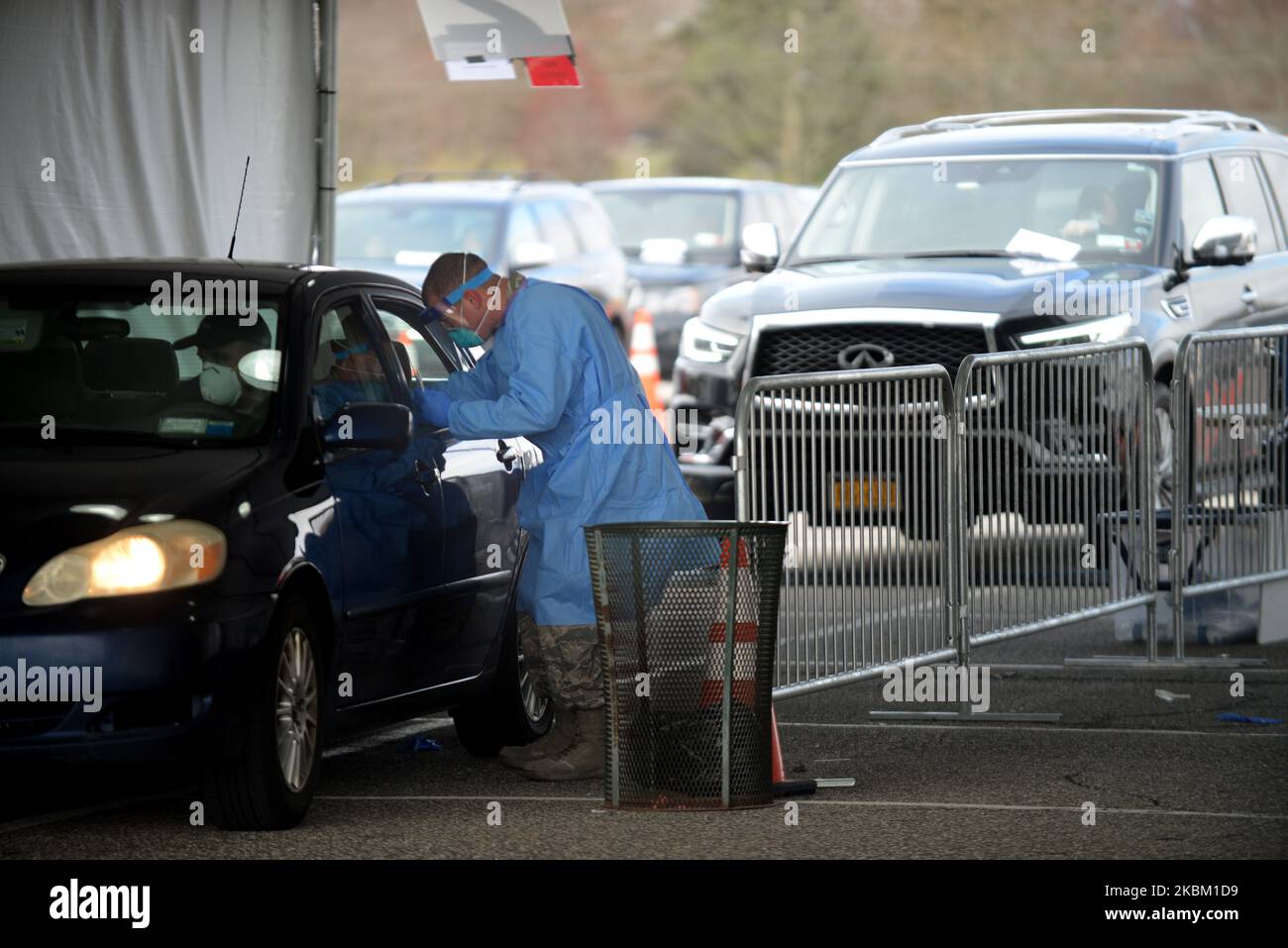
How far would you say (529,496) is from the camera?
8.10 m

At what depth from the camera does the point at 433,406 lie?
810cm

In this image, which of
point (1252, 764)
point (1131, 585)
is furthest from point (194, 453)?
point (1131, 585)

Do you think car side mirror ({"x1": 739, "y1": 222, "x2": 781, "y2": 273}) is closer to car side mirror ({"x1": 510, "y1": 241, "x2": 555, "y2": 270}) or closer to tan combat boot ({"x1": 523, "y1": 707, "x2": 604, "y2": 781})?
tan combat boot ({"x1": 523, "y1": 707, "x2": 604, "y2": 781})

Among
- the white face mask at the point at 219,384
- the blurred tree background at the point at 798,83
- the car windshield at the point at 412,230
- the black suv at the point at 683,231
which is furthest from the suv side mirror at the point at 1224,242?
the blurred tree background at the point at 798,83

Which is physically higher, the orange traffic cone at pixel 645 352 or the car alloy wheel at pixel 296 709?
the car alloy wheel at pixel 296 709

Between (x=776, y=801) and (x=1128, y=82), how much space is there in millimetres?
49164

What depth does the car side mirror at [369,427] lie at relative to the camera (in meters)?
7.45

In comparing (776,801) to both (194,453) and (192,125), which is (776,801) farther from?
(192,125)

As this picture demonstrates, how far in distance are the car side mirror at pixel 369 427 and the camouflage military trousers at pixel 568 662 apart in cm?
93

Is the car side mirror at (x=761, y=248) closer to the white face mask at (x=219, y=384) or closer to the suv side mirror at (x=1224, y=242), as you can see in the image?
the suv side mirror at (x=1224, y=242)

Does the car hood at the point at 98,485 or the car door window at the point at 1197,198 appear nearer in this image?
the car hood at the point at 98,485

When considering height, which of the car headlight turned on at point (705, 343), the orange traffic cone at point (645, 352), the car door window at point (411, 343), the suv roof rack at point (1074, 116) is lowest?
the orange traffic cone at point (645, 352)

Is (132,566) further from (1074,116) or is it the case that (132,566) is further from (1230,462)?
(1074,116)

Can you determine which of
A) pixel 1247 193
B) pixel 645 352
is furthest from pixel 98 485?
pixel 645 352
